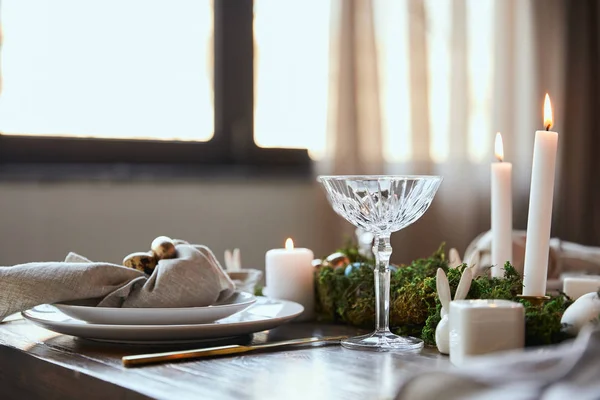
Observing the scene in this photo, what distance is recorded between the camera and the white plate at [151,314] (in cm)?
92

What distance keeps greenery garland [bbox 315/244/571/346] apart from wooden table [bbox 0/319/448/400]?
9 cm

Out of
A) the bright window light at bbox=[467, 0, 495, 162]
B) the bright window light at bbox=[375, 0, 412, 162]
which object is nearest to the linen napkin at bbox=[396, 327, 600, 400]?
the bright window light at bbox=[375, 0, 412, 162]

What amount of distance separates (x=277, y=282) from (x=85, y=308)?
355mm

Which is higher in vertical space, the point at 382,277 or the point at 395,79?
the point at 395,79

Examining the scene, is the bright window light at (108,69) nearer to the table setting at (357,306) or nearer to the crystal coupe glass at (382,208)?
the table setting at (357,306)

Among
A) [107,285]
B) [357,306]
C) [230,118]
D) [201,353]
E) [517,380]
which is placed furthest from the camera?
[230,118]

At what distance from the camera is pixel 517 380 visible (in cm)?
57

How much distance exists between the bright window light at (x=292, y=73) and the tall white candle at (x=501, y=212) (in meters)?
1.76

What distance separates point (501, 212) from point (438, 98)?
200 cm

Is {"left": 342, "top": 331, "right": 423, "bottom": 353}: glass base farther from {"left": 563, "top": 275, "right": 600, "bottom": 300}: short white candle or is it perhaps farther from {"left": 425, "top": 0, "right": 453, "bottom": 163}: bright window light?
{"left": 425, "top": 0, "right": 453, "bottom": 163}: bright window light

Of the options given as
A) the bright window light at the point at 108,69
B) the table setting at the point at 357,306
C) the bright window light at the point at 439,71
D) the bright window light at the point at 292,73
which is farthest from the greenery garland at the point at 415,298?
the bright window light at the point at 439,71

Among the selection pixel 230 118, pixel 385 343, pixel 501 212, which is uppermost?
pixel 230 118

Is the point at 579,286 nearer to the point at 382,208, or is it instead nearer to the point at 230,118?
the point at 382,208

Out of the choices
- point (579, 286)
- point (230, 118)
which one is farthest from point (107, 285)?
point (230, 118)
